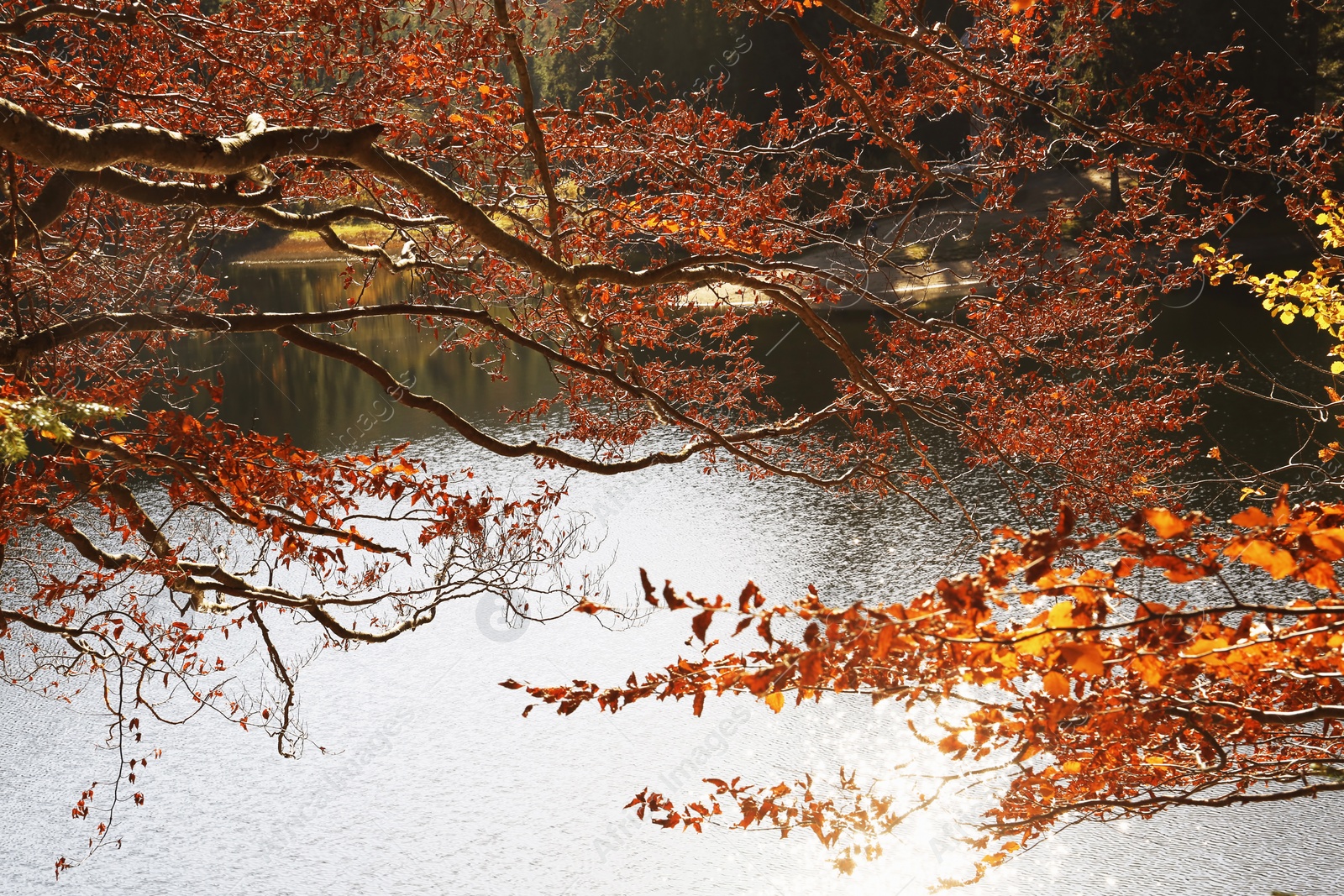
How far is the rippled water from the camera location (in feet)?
25.0

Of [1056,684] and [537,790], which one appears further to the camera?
[537,790]

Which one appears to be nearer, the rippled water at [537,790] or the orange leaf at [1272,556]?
the orange leaf at [1272,556]

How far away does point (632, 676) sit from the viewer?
8.91 feet

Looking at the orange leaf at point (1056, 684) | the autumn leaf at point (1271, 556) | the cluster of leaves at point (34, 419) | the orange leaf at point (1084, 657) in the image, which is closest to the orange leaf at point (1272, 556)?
the autumn leaf at point (1271, 556)

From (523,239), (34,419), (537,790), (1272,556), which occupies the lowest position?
(1272,556)

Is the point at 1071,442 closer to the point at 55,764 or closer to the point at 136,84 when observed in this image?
the point at 136,84

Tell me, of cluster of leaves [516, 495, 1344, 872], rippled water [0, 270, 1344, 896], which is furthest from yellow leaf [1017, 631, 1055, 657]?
rippled water [0, 270, 1344, 896]

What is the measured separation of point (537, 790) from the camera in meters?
8.74

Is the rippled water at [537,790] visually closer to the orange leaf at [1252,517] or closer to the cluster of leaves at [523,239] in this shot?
the cluster of leaves at [523,239]

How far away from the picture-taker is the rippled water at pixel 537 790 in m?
7.62

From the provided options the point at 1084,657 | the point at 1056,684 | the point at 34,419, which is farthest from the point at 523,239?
the point at 1084,657

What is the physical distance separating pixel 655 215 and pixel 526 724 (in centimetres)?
604

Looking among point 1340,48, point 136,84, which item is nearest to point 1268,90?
point 1340,48

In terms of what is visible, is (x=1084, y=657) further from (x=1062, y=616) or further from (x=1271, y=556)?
(x=1271, y=556)
